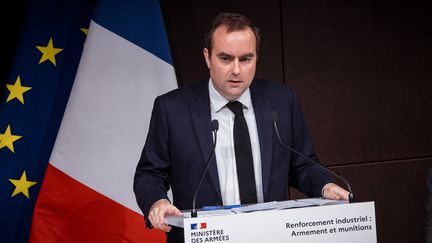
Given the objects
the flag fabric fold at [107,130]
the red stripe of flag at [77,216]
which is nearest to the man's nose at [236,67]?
the flag fabric fold at [107,130]

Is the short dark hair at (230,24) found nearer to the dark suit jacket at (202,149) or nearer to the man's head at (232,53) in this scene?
the man's head at (232,53)

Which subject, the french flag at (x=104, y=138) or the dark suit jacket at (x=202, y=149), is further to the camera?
the french flag at (x=104, y=138)

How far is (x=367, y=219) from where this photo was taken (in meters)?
1.45

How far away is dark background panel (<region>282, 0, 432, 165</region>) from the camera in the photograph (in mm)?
3270

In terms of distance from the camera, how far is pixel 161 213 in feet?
5.08

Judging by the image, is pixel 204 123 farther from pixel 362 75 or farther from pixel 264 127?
pixel 362 75

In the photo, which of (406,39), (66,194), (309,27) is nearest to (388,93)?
(406,39)

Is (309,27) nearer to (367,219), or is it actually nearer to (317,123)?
(317,123)

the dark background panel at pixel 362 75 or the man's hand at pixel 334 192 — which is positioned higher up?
the dark background panel at pixel 362 75

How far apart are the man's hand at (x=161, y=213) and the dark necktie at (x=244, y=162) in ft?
1.16

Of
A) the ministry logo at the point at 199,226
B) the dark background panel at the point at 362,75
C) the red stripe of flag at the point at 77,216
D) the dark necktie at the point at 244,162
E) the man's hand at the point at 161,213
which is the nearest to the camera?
the ministry logo at the point at 199,226

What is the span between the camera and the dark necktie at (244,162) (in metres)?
1.85

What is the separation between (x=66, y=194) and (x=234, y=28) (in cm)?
133

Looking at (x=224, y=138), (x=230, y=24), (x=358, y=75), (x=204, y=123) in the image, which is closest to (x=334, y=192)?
(x=224, y=138)
